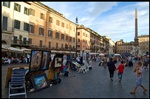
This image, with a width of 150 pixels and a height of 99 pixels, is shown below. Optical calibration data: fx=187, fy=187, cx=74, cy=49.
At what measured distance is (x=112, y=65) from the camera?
512 inches

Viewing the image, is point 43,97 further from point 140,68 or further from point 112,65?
point 112,65

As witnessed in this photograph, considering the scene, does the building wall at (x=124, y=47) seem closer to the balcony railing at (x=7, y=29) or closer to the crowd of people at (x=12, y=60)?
the balcony railing at (x=7, y=29)

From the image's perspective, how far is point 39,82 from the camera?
8797mm

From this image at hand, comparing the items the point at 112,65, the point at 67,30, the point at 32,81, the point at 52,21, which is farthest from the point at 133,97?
the point at 67,30

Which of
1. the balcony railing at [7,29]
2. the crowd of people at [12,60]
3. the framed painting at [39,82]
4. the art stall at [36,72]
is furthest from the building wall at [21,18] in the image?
the framed painting at [39,82]

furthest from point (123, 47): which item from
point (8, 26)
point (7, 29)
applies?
point (7, 29)

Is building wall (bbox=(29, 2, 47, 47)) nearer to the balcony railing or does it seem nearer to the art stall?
the balcony railing

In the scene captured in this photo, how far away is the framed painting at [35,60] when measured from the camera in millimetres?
8363

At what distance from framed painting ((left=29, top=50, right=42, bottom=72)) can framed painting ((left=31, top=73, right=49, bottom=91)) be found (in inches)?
14.9

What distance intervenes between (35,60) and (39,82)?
107 cm

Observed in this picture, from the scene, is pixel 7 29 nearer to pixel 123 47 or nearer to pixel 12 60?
pixel 12 60

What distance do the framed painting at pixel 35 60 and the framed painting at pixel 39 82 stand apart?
379 millimetres

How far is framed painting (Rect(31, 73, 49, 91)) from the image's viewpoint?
8.37 m

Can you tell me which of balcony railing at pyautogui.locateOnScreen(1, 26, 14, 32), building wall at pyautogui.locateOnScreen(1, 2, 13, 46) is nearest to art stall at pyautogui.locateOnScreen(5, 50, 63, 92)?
building wall at pyautogui.locateOnScreen(1, 2, 13, 46)
